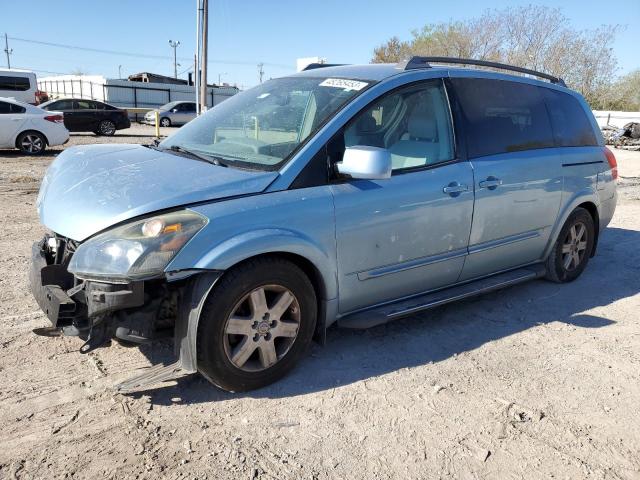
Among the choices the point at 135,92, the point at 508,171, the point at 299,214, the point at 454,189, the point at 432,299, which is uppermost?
the point at 135,92

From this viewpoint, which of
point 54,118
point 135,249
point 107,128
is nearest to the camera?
point 135,249

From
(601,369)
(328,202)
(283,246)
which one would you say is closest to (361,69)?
(328,202)

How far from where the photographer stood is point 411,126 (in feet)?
12.6

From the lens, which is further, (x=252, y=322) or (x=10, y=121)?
(x=10, y=121)

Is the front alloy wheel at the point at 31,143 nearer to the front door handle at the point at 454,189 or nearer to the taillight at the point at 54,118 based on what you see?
the taillight at the point at 54,118

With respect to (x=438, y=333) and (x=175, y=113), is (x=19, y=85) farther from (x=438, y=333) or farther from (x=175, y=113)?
(x=438, y=333)

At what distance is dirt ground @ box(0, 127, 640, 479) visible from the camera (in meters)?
2.56

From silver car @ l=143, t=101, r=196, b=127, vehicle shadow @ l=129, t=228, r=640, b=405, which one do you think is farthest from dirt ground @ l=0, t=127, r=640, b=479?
silver car @ l=143, t=101, r=196, b=127

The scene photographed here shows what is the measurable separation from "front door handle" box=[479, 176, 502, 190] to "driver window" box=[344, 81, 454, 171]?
0.32 m

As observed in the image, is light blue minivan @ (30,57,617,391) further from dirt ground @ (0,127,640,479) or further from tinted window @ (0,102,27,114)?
tinted window @ (0,102,27,114)

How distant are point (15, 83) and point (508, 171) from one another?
2809cm

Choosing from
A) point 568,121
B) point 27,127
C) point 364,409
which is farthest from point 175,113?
point 364,409

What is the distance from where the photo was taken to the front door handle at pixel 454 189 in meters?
3.72

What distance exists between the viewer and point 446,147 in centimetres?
388
